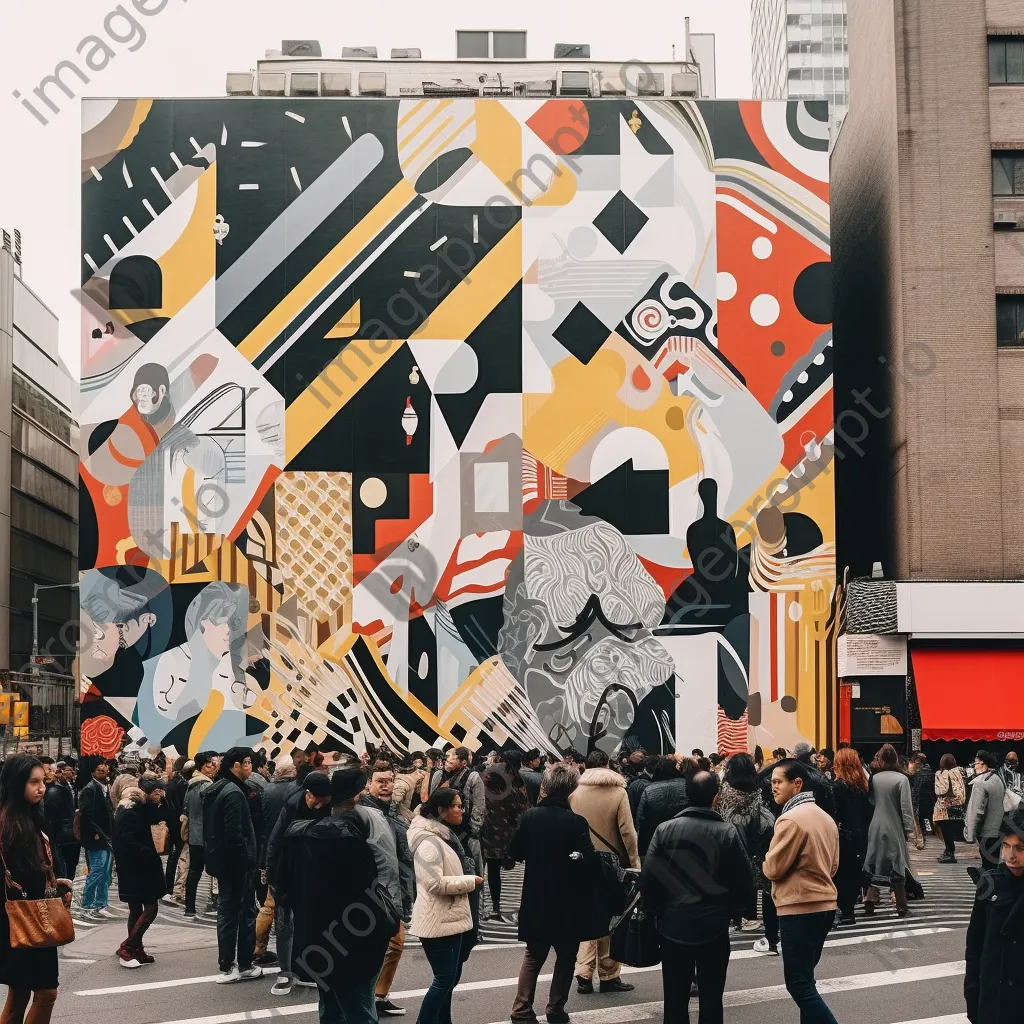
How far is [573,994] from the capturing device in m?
11.1

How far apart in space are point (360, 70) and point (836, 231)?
1547cm

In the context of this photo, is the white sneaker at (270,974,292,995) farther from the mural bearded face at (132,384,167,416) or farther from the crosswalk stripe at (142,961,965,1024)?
the mural bearded face at (132,384,167,416)

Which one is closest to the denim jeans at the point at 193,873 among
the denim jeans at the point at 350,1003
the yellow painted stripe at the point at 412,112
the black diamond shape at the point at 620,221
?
the denim jeans at the point at 350,1003

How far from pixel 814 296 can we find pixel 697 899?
93.4 ft

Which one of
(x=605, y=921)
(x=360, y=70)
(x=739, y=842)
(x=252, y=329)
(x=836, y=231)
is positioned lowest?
(x=605, y=921)

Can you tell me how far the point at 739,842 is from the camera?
8297 mm

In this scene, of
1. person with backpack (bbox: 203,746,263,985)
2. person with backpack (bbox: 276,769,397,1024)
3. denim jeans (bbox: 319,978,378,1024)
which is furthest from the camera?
person with backpack (bbox: 203,746,263,985)

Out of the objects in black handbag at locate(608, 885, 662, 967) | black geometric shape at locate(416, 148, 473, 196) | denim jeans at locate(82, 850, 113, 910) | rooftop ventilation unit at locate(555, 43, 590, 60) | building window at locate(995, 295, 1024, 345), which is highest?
rooftop ventilation unit at locate(555, 43, 590, 60)

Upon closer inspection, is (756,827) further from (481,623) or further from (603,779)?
(481,623)

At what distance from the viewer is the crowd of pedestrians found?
7.72 meters

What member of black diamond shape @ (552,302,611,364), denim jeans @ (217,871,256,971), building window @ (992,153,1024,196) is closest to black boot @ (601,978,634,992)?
denim jeans @ (217,871,256,971)

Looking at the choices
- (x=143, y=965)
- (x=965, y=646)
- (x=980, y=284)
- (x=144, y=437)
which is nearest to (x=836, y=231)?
(x=980, y=284)

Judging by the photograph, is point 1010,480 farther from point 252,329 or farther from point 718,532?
point 252,329

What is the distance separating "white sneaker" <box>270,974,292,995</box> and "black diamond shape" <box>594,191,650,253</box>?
25578mm
